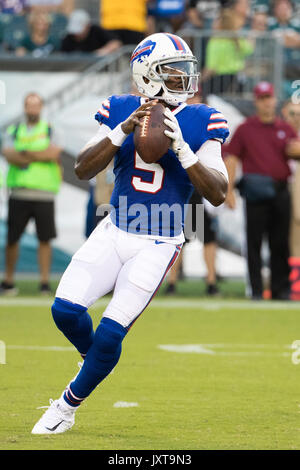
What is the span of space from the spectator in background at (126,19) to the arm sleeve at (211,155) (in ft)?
27.0

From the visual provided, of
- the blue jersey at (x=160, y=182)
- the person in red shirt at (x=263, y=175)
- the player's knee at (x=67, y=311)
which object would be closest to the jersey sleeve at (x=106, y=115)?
the blue jersey at (x=160, y=182)

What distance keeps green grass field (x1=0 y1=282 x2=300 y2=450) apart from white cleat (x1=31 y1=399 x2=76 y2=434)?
43 mm

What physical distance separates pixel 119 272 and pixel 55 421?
71 centimetres

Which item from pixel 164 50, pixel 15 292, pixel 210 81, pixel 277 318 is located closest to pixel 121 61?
pixel 210 81

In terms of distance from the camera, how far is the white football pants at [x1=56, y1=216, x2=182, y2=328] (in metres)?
4.33

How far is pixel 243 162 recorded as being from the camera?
10016mm

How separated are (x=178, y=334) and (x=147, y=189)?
3.36m

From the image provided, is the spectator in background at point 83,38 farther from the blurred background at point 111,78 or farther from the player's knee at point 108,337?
the player's knee at point 108,337

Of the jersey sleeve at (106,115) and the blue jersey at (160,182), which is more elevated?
the jersey sleeve at (106,115)

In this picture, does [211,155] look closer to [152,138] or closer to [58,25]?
[152,138]

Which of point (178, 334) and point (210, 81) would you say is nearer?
point (178, 334)

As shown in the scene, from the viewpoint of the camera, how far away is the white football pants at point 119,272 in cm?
433

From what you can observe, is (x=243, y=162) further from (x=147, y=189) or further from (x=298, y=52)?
(x=147, y=189)

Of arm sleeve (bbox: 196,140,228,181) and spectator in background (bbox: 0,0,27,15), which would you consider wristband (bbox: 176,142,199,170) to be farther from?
spectator in background (bbox: 0,0,27,15)
